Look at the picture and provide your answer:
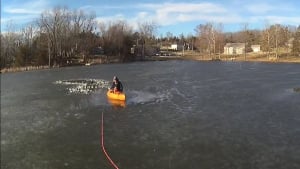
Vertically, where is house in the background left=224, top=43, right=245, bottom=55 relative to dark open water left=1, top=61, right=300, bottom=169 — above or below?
above

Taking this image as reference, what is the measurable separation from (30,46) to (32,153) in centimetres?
6668

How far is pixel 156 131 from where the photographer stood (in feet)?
63.9

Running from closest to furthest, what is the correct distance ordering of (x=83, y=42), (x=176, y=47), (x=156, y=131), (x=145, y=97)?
(x=156, y=131) < (x=145, y=97) < (x=83, y=42) < (x=176, y=47)

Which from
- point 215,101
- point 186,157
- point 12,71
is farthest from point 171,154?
point 12,71

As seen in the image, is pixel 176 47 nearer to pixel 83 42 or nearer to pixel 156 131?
pixel 83 42

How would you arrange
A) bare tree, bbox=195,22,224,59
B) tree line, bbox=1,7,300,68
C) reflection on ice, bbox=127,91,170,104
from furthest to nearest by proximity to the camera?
bare tree, bbox=195,22,224,59
tree line, bbox=1,7,300,68
reflection on ice, bbox=127,91,170,104

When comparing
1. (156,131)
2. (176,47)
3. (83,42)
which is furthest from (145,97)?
(176,47)

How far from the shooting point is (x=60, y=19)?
287 ft

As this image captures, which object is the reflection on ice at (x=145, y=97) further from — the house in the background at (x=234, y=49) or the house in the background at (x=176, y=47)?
the house in the background at (x=176, y=47)

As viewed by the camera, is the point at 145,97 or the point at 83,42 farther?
the point at 83,42

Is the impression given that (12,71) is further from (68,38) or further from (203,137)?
(203,137)

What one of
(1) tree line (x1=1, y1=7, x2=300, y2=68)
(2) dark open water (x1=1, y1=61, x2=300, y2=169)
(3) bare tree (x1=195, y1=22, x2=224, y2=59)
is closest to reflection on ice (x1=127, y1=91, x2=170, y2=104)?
(2) dark open water (x1=1, y1=61, x2=300, y2=169)

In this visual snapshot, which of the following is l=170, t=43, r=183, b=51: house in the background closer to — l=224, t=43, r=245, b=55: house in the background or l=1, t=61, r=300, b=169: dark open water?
l=224, t=43, r=245, b=55: house in the background

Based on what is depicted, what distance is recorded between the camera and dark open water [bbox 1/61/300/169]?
15.0m
